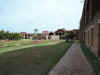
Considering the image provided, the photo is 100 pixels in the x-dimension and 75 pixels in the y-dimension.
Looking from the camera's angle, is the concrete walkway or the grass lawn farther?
the grass lawn

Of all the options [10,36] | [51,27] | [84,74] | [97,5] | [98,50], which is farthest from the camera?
[51,27]

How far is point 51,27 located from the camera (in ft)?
233

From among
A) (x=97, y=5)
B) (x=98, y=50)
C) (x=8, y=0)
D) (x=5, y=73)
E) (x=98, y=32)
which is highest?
(x=8, y=0)

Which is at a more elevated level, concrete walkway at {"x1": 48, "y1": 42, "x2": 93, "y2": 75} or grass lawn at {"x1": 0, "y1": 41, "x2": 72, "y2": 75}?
concrete walkway at {"x1": 48, "y1": 42, "x2": 93, "y2": 75}

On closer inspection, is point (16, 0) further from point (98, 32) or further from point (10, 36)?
point (10, 36)

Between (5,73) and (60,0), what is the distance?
10882 mm

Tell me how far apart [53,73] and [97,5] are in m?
5.78

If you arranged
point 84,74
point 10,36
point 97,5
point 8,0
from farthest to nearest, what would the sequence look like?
point 10,36
point 8,0
point 97,5
point 84,74

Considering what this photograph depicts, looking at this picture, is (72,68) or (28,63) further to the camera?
(28,63)

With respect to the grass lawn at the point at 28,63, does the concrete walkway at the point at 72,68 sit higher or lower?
higher

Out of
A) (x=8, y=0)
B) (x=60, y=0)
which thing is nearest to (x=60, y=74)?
(x=60, y=0)

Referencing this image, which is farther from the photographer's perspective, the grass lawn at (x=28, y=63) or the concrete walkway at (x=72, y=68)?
the grass lawn at (x=28, y=63)

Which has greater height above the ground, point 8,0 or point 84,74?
point 8,0

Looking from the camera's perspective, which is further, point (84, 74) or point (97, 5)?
point (97, 5)
